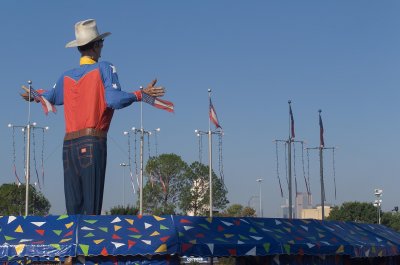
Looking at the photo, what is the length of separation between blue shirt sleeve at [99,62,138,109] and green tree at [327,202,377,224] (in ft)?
215

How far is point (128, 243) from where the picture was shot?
1659 centimetres

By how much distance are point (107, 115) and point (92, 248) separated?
4661 mm

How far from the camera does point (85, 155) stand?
19156 mm

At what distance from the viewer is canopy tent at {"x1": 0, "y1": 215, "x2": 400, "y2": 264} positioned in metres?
16.4

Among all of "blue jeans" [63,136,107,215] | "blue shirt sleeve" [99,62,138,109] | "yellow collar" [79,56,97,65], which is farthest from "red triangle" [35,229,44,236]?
"yellow collar" [79,56,97,65]

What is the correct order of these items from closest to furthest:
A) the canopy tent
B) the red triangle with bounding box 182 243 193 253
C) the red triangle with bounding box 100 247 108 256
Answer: the red triangle with bounding box 100 247 108 256 < the canopy tent < the red triangle with bounding box 182 243 193 253

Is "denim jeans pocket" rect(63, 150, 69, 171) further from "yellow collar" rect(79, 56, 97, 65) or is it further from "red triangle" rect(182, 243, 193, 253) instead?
"red triangle" rect(182, 243, 193, 253)

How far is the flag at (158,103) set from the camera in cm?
1961

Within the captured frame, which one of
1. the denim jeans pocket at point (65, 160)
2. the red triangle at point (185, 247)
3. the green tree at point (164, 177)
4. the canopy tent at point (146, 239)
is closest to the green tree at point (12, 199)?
the green tree at point (164, 177)

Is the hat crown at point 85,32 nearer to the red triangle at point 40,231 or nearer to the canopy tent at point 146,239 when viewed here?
the canopy tent at point 146,239

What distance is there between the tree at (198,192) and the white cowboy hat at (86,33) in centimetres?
4469

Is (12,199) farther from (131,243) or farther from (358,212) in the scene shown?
(131,243)

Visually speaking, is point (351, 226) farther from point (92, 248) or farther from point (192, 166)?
point (192, 166)

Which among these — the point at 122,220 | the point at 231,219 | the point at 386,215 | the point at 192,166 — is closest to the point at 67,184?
the point at 122,220
